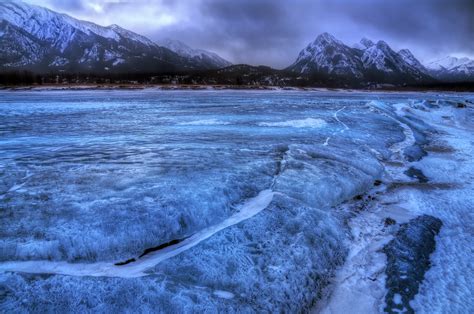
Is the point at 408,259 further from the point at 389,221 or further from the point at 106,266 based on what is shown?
the point at 106,266

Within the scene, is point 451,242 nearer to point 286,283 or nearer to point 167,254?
point 286,283

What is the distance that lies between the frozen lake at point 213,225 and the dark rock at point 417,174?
0.19ft

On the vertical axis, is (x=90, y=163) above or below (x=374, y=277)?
above

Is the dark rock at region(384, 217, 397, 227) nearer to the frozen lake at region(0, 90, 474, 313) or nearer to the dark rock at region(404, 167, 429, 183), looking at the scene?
the frozen lake at region(0, 90, 474, 313)

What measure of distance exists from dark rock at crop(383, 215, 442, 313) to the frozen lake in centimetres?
13

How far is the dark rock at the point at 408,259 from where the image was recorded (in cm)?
442

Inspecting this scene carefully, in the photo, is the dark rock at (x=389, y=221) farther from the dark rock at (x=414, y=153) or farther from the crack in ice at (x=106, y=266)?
the dark rock at (x=414, y=153)

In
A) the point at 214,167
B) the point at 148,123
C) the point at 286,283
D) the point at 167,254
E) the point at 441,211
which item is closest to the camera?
the point at 286,283

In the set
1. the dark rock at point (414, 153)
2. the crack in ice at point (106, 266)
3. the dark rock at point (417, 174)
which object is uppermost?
the dark rock at point (414, 153)

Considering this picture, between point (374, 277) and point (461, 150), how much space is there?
10932 millimetres

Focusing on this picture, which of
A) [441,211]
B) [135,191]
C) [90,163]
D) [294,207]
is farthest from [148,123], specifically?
[441,211]

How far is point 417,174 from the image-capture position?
31.8 feet

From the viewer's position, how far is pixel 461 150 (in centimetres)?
1295

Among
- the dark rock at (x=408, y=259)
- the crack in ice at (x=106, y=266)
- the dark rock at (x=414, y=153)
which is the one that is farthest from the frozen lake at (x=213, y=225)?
the dark rock at (x=414, y=153)
